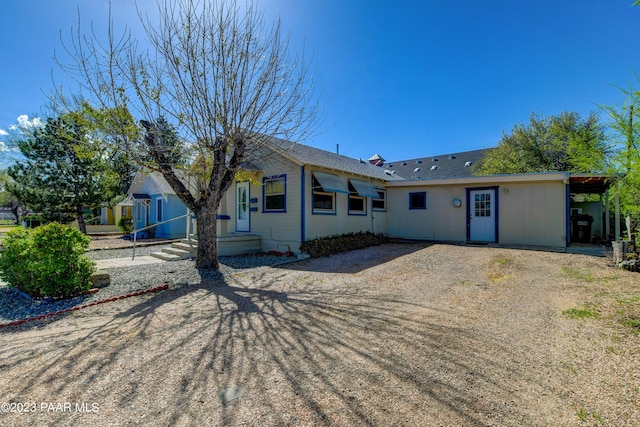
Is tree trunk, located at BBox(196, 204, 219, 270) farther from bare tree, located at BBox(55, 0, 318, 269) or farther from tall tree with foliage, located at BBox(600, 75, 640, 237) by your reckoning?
tall tree with foliage, located at BBox(600, 75, 640, 237)

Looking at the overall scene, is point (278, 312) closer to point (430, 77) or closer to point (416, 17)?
point (416, 17)

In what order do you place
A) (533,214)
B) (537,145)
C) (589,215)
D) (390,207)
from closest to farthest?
(533,214)
(589,215)
(390,207)
(537,145)

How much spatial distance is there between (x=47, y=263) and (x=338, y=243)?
7.39m

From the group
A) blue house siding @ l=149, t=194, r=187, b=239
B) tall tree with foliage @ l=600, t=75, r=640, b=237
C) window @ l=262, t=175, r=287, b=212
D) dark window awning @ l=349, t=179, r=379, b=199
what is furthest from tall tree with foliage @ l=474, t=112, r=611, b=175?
blue house siding @ l=149, t=194, r=187, b=239

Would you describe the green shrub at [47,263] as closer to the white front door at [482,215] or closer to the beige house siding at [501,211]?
the beige house siding at [501,211]

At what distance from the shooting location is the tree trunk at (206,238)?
24.2ft

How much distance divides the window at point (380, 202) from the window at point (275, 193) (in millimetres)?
4377

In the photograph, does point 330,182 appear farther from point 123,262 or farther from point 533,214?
point 533,214

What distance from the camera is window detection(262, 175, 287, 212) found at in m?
10.3

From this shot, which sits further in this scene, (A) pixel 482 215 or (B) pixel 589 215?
(B) pixel 589 215

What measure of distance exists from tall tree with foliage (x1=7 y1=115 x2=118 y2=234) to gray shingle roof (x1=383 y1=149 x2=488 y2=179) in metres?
24.3

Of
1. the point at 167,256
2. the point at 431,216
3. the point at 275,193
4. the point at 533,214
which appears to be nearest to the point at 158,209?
the point at 167,256

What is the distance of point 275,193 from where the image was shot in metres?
10.6

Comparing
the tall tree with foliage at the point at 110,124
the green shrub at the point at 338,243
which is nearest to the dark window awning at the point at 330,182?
the green shrub at the point at 338,243
